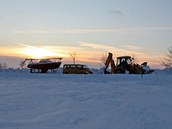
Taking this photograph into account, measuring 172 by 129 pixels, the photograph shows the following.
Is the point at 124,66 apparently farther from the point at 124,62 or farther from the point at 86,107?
the point at 86,107

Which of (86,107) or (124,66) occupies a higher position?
(124,66)

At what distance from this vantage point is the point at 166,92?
17.5 metres

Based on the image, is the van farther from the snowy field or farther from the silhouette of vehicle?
the snowy field

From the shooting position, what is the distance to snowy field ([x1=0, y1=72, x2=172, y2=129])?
12203 millimetres

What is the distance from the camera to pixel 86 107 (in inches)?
559

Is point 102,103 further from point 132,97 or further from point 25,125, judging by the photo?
point 25,125

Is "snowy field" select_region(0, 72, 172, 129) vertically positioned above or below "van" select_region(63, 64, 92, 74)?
below

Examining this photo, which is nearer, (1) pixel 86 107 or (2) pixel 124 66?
(1) pixel 86 107

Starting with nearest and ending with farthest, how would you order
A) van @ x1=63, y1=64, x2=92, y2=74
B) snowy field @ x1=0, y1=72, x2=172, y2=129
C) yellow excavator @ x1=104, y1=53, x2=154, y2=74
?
1. snowy field @ x1=0, y1=72, x2=172, y2=129
2. yellow excavator @ x1=104, y1=53, x2=154, y2=74
3. van @ x1=63, y1=64, x2=92, y2=74

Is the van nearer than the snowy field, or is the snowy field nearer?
the snowy field

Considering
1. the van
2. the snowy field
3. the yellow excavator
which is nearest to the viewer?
the snowy field

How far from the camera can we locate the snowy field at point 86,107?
12203mm

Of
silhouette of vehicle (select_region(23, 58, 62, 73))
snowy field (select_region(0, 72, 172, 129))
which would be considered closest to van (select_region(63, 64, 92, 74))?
silhouette of vehicle (select_region(23, 58, 62, 73))

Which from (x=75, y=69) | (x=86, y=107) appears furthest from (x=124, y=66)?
(x=86, y=107)
